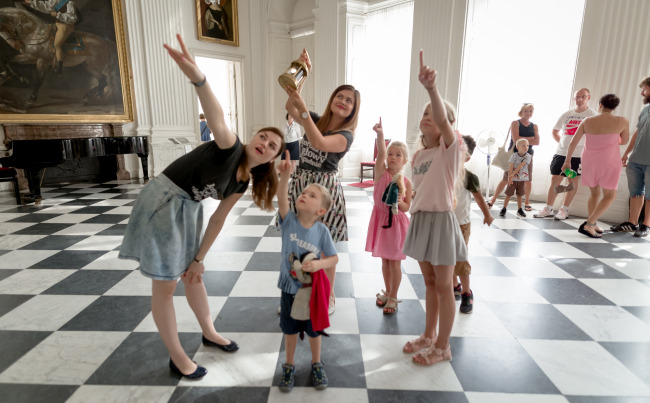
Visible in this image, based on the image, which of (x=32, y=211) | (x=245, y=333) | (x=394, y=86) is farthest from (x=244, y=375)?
(x=394, y=86)

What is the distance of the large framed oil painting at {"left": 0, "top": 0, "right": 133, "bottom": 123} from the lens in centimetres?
605

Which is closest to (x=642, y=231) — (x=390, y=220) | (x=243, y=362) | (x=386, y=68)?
(x=390, y=220)

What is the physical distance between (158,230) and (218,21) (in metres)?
8.42

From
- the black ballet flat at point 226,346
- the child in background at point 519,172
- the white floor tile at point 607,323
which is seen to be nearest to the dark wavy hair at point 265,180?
the black ballet flat at point 226,346

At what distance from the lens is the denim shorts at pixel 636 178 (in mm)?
3921

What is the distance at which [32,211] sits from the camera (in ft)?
16.0

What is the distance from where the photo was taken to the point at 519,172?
4781 millimetres

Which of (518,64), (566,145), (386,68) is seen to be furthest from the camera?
(386,68)

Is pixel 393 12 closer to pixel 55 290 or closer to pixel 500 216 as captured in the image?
pixel 500 216

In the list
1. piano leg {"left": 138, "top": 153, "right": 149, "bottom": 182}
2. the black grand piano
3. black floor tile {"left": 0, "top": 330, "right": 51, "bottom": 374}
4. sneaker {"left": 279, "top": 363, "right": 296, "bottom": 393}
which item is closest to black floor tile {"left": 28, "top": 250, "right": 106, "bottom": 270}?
black floor tile {"left": 0, "top": 330, "right": 51, "bottom": 374}

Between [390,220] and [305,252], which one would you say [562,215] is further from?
[305,252]

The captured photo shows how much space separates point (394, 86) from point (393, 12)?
1431 millimetres

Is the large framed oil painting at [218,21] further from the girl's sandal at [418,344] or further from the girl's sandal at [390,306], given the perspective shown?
the girl's sandal at [418,344]

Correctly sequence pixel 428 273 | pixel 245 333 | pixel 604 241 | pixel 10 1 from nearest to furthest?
pixel 428 273 < pixel 245 333 < pixel 604 241 < pixel 10 1
